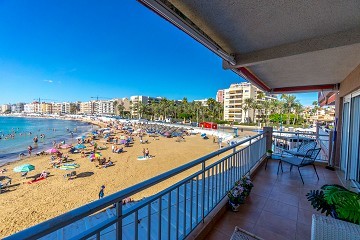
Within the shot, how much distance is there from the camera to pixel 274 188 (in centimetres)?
341

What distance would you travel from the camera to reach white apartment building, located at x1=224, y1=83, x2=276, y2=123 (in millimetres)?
50125

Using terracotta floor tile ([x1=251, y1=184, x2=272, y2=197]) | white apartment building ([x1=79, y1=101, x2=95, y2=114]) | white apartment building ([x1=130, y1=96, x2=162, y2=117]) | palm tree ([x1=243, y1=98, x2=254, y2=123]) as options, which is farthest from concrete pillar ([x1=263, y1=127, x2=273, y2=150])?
white apartment building ([x1=79, y1=101, x2=95, y2=114])

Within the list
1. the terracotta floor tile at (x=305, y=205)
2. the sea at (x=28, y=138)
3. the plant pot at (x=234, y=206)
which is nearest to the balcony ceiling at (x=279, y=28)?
the plant pot at (x=234, y=206)

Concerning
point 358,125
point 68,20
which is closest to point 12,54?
point 68,20

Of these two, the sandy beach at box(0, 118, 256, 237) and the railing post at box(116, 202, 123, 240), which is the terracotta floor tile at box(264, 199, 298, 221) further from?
the sandy beach at box(0, 118, 256, 237)

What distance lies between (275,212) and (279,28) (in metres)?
2.54

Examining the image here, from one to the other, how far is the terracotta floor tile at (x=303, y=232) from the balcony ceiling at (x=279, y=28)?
231cm

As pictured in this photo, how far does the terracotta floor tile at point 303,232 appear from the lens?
2.05m

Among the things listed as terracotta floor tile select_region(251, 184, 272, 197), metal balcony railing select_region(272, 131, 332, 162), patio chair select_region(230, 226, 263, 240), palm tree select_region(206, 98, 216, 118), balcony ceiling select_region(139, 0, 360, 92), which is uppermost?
palm tree select_region(206, 98, 216, 118)

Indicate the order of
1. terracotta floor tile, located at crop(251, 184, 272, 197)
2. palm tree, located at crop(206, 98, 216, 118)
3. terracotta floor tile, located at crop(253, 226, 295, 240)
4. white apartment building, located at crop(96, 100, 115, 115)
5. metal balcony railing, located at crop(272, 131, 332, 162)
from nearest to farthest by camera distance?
1. terracotta floor tile, located at crop(253, 226, 295, 240)
2. terracotta floor tile, located at crop(251, 184, 272, 197)
3. metal balcony railing, located at crop(272, 131, 332, 162)
4. palm tree, located at crop(206, 98, 216, 118)
5. white apartment building, located at crop(96, 100, 115, 115)

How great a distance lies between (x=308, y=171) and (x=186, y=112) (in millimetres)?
50950

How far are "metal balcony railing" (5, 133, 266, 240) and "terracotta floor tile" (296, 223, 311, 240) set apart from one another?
976 mm

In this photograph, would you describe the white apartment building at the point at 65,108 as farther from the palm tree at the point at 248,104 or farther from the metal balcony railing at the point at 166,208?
the metal balcony railing at the point at 166,208

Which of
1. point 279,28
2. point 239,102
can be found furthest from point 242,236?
point 239,102
